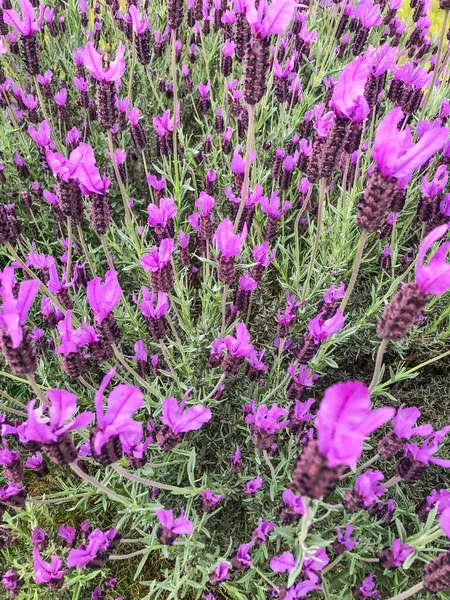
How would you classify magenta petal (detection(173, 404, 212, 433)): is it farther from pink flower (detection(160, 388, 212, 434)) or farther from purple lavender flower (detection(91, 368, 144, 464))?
purple lavender flower (detection(91, 368, 144, 464))

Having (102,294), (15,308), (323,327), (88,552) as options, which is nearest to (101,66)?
(102,294)

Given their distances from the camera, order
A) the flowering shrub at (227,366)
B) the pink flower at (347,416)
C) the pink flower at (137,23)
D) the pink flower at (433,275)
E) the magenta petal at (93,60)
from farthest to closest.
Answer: the pink flower at (137,23) → the magenta petal at (93,60) → the flowering shrub at (227,366) → the pink flower at (433,275) → the pink flower at (347,416)

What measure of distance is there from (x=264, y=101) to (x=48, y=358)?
167cm

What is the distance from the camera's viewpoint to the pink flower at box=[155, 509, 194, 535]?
1123 millimetres

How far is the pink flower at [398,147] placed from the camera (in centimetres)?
84

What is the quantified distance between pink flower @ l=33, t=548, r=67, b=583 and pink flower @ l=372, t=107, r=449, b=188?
4.06 ft

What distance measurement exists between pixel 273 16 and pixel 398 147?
1.34 ft

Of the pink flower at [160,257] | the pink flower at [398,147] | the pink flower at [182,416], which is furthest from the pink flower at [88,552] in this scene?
the pink flower at [398,147]

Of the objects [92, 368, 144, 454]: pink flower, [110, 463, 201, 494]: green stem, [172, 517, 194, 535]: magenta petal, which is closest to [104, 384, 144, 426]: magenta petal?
[92, 368, 144, 454]: pink flower

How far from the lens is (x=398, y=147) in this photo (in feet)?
2.83

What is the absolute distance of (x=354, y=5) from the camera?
296 centimetres

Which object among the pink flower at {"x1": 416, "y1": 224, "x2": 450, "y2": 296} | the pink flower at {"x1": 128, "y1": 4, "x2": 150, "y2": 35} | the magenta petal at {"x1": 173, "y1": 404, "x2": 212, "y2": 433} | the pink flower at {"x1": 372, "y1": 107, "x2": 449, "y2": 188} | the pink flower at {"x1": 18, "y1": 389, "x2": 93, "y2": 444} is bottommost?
the magenta petal at {"x1": 173, "y1": 404, "x2": 212, "y2": 433}

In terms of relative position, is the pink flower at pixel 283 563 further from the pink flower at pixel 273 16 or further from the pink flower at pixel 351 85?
the pink flower at pixel 273 16

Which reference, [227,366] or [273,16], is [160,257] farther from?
[273,16]
